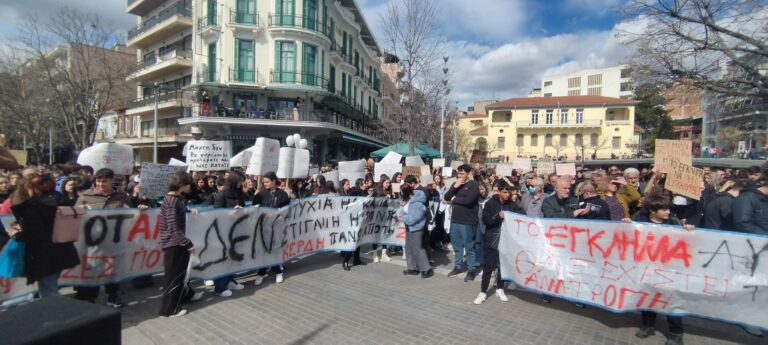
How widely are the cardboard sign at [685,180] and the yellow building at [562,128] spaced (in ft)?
184

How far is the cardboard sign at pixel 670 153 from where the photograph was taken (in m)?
7.05

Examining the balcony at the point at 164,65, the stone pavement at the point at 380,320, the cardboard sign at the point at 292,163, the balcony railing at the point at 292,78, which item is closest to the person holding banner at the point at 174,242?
the stone pavement at the point at 380,320

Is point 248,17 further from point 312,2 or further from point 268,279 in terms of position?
point 268,279

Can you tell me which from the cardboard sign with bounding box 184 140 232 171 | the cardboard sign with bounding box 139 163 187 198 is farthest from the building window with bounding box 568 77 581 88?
the cardboard sign with bounding box 139 163 187 198

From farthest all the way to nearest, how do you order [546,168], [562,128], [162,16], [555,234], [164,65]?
[562,128] < [162,16] < [164,65] < [546,168] < [555,234]

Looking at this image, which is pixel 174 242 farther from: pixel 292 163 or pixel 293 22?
pixel 293 22

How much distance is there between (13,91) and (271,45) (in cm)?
1654

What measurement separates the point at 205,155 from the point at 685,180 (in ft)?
32.0

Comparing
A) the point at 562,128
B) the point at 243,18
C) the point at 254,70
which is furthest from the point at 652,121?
the point at 243,18

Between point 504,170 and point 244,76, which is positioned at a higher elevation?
point 244,76

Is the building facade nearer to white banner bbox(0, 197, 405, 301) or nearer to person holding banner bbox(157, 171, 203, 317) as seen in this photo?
white banner bbox(0, 197, 405, 301)

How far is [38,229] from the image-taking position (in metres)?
4.13

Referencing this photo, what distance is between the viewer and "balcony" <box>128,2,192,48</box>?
101ft

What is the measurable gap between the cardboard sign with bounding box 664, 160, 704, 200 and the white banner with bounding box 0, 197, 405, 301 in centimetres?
501
